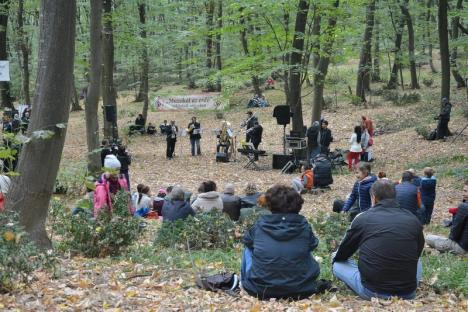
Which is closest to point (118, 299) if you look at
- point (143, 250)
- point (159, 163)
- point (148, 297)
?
point (148, 297)

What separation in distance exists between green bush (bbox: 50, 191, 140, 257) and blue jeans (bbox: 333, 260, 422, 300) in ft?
9.03

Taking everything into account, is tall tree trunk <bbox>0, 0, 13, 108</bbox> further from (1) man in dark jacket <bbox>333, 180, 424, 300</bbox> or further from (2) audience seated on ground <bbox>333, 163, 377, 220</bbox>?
(1) man in dark jacket <bbox>333, 180, 424, 300</bbox>

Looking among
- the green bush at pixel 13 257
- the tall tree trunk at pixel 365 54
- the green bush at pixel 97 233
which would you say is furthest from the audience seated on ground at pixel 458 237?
the tall tree trunk at pixel 365 54

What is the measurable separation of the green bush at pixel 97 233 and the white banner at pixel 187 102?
2044cm

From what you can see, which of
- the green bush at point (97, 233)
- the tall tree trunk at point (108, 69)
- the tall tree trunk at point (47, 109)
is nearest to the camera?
the tall tree trunk at point (47, 109)

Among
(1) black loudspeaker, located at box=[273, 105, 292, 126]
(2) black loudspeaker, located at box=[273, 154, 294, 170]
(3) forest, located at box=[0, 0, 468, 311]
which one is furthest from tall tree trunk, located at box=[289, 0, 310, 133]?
(2) black loudspeaker, located at box=[273, 154, 294, 170]

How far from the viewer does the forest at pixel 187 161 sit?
16.1 ft

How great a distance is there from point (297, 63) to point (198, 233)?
36.2 ft

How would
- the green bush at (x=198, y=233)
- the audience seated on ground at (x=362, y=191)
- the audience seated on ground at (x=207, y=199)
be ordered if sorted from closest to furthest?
the green bush at (x=198, y=233)
the audience seated on ground at (x=207, y=199)
the audience seated on ground at (x=362, y=191)

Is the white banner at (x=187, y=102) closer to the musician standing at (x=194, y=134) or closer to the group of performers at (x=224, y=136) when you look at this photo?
the musician standing at (x=194, y=134)

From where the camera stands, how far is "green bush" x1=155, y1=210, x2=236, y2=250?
7320 mm

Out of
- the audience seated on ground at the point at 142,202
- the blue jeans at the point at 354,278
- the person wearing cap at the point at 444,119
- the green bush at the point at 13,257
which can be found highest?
the person wearing cap at the point at 444,119

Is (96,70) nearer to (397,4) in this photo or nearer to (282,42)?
(282,42)

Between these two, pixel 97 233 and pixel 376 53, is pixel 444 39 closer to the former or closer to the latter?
pixel 376 53
